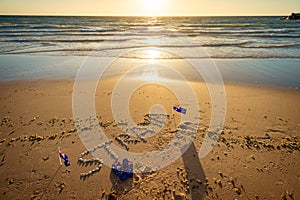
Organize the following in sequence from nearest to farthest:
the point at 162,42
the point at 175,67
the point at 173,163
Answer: the point at 173,163 < the point at 175,67 < the point at 162,42

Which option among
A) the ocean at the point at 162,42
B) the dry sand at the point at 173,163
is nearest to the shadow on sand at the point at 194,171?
the dry sand at the point at 173,163

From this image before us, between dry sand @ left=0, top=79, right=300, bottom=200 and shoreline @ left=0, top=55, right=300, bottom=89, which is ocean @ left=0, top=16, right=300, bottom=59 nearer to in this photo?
shoreline @ left=0, top=55, right=300, bottom=89

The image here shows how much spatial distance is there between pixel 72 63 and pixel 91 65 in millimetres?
1590

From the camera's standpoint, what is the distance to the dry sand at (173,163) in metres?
4.02

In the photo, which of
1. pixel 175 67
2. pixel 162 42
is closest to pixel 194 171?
pixel 175 67

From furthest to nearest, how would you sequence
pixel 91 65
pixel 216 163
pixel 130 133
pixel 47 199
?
pixel 91 65
pixel 130 133
pixel 216 163
pixel 47 199

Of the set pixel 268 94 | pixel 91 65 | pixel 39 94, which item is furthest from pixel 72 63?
pixel 268 94

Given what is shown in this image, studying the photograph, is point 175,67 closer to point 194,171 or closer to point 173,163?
point 173,163

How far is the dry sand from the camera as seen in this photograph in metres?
4.02

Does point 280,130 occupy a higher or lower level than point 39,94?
higher

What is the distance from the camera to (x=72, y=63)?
13.7 metres

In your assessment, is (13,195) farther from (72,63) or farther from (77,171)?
(72,63)

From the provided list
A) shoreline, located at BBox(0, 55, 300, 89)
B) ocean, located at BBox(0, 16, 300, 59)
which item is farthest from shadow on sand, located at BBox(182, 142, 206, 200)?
ocean, located at BBox(0, 16, 300, 59)

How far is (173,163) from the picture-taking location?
15.4ft
